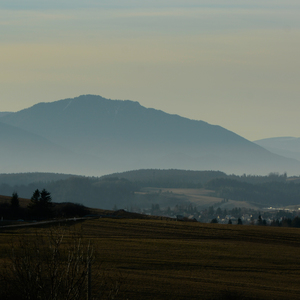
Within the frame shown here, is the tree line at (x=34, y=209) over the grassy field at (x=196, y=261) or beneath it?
over

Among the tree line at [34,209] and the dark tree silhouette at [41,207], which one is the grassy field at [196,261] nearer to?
the dark tree silhouette at [41,207]

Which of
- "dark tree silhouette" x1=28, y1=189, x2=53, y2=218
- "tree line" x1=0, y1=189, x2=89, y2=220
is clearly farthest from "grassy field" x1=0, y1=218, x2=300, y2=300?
"tree line" x1=0, y1=189, x2=89, y2=220

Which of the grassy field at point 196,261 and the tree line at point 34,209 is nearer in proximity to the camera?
the grassy field at point 196,261

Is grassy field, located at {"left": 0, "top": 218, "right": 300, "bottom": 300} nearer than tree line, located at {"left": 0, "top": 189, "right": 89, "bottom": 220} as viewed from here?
Yes

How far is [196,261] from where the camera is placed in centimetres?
6147

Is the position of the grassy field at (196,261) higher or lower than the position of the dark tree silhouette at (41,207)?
lower

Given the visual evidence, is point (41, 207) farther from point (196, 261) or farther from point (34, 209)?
point (196, 261)

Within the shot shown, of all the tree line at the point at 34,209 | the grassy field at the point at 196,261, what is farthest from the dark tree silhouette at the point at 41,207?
the grassy field at the point at 196,261

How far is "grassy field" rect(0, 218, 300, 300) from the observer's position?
153 ft

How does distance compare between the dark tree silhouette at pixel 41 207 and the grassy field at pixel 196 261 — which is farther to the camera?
the dark tree silhouette at pixel 41 207

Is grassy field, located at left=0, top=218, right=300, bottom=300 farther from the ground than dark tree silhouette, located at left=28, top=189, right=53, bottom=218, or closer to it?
closer to it

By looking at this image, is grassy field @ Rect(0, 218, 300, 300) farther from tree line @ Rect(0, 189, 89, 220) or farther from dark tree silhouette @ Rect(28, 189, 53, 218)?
tree line @ Rect(0, 189, 89, 220)

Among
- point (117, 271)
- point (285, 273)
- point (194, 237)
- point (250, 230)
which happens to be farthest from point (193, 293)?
point (250, 230)

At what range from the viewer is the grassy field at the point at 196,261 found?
4675 cm
